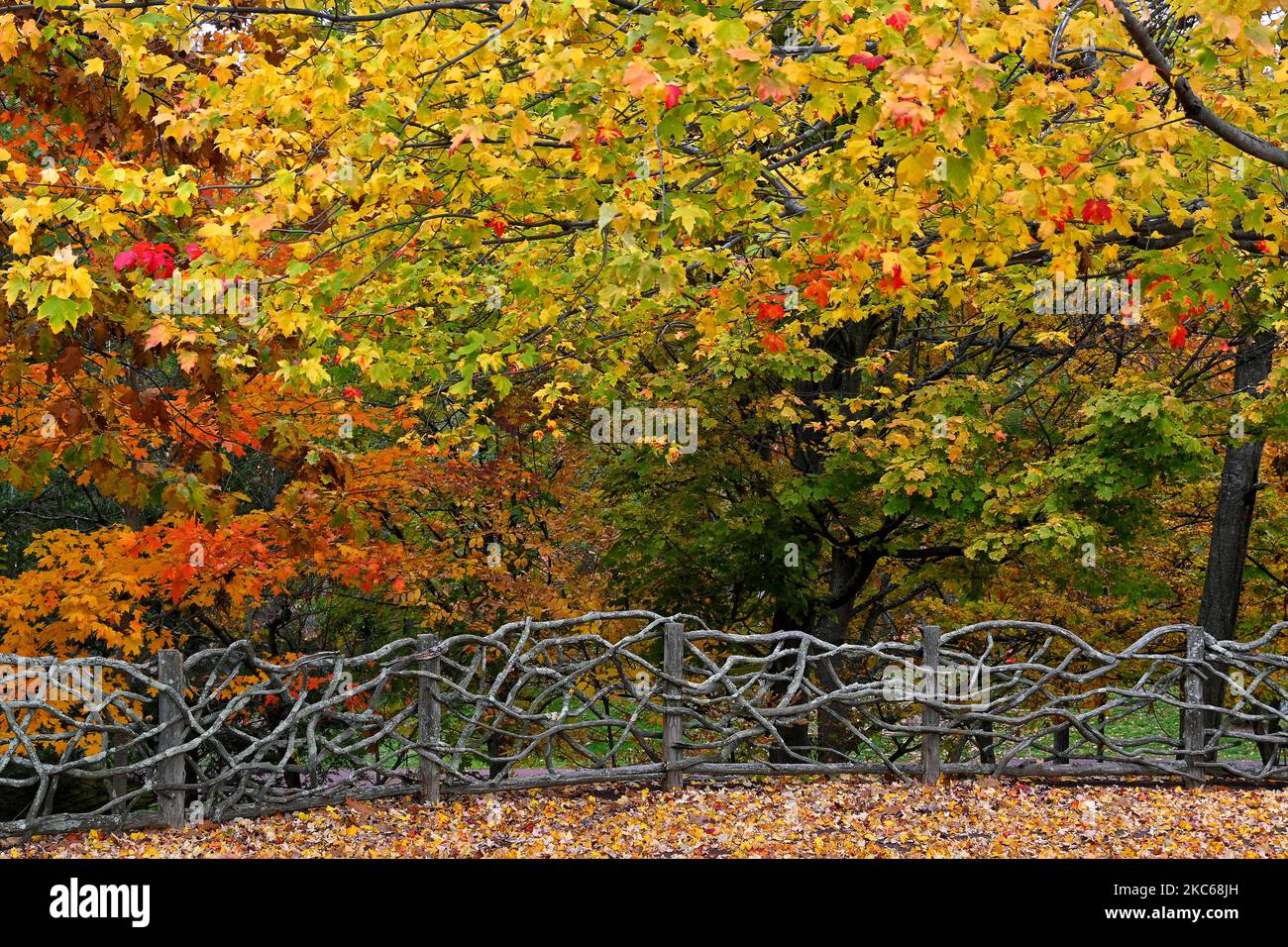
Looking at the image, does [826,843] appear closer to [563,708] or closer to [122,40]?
[563,708]

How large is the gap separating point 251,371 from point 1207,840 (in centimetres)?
856

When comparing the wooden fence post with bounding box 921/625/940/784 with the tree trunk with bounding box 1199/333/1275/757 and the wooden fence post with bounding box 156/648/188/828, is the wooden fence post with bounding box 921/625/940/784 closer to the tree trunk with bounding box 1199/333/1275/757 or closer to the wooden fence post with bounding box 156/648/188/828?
the wooden fence post with bounding box 156/648/188/828

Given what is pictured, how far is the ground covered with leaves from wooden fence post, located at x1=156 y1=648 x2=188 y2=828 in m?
0.18

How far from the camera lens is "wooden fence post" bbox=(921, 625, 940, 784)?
10047 millimetres

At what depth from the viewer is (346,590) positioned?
53.0 feet

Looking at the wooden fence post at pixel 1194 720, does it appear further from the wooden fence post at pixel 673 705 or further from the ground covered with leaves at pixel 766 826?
the wooden fence post at pixel 673 705

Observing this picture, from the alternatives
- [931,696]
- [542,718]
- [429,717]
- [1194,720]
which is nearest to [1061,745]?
[1194,720]

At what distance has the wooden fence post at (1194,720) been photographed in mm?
10477

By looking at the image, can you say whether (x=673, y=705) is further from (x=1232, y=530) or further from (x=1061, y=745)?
(x=1232, y=530)

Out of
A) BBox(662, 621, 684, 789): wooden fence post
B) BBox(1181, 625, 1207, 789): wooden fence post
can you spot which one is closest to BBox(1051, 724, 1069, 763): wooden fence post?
BBox(1181, 625, 1207, 789): wooden fence post

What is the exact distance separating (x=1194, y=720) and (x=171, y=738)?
7896mm

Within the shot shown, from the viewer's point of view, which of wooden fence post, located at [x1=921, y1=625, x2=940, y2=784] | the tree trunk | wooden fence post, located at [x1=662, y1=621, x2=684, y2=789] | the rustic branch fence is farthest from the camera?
the tree trunk

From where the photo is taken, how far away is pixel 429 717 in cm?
918

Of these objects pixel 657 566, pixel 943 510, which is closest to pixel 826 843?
pixel 943 510
